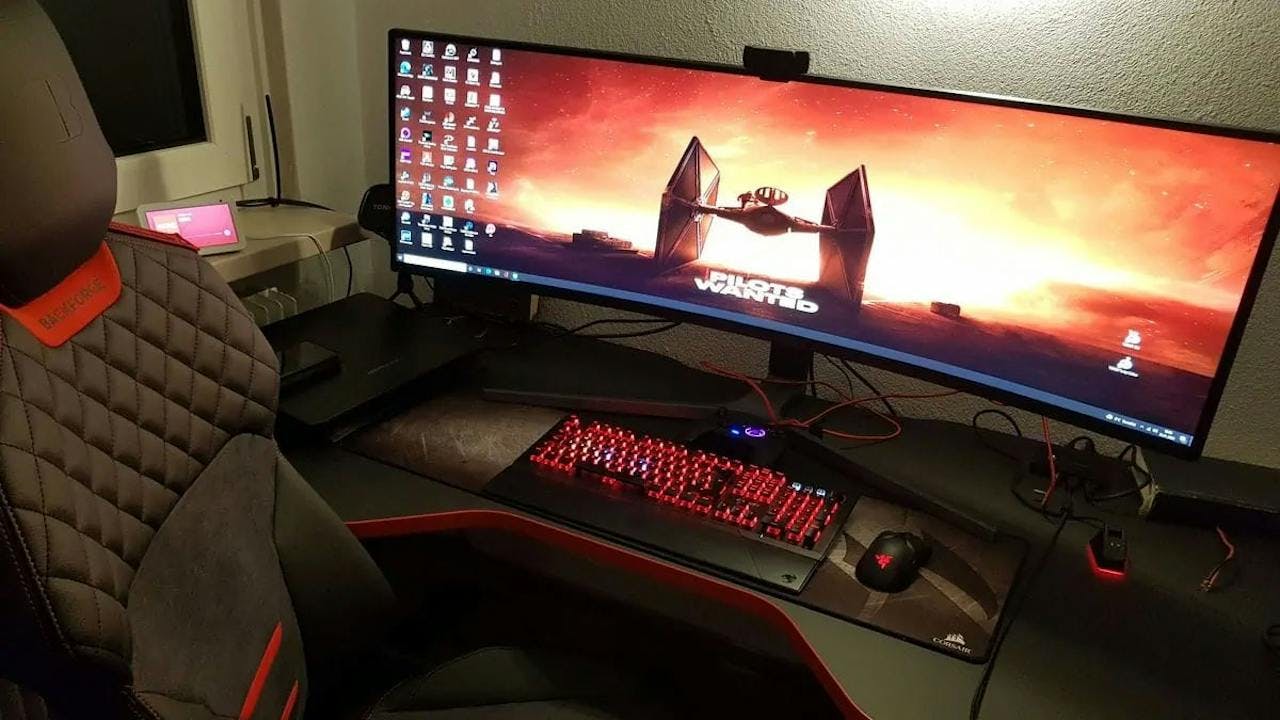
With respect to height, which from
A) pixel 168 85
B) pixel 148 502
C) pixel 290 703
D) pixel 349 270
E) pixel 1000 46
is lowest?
pixel 290 703

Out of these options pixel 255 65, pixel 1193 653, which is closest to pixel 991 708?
pixel 1193 653

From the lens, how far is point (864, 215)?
1.21 m

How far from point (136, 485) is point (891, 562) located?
0.76m

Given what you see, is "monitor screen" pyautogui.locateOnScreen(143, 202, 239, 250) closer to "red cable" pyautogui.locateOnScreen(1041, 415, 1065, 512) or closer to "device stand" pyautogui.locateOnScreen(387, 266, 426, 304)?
"device stand" pyautogui.locateOnScreen(387, 266, 426, 304)

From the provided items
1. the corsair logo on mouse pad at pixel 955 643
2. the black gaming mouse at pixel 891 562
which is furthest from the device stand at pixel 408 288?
the corsair logo on mouse pad at pixel 955 643

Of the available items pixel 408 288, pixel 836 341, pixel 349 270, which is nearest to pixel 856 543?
pixel 836 341

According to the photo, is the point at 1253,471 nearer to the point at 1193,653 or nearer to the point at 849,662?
the point at 1193,653

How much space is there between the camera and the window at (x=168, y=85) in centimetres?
146

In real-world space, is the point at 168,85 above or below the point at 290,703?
above

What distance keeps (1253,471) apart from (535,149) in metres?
1.07

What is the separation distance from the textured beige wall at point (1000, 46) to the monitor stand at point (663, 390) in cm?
16

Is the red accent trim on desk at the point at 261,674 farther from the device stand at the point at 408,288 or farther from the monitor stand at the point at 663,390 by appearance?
the device stand at the point at 408,288

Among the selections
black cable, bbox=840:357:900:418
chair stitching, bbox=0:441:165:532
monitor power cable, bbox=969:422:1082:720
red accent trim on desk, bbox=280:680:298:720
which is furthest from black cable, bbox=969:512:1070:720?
chair stitching, bbox=0:441:165:532

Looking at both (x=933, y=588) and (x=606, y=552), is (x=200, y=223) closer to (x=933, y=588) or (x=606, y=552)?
(x=606, y=552)
